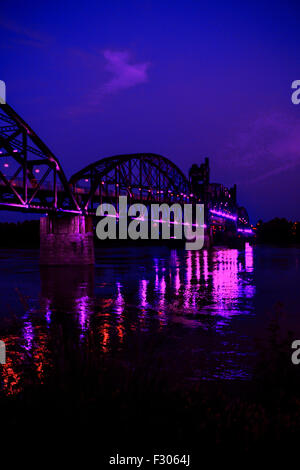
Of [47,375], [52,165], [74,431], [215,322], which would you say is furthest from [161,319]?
[52,165]

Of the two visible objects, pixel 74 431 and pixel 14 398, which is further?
pixel 14 398

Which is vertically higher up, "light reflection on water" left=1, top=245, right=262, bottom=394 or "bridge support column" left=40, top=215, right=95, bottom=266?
"bridge support column" left=40, top=215, right=95, bottom=266

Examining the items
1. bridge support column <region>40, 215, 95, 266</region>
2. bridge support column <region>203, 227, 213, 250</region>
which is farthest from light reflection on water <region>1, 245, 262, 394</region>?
bridge support column <region>203, 227, 213, 250</region>

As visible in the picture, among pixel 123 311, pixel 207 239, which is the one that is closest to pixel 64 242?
pixel 123 311

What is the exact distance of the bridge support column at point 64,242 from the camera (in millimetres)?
59312

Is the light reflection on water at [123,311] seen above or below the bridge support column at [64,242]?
below

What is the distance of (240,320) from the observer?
1867cm

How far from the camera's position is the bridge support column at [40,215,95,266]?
59.3 meters

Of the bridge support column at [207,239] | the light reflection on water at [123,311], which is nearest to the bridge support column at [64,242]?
the light reflection on water at [123,311]

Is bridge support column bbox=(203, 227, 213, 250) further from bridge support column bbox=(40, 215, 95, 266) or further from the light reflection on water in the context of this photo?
→ the light reflection on water

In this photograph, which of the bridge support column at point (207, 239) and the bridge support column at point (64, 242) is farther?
the bridge support column at point (207, 239)

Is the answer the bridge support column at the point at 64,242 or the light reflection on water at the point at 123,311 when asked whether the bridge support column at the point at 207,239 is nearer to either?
the bridge support column at the point at 64,242
